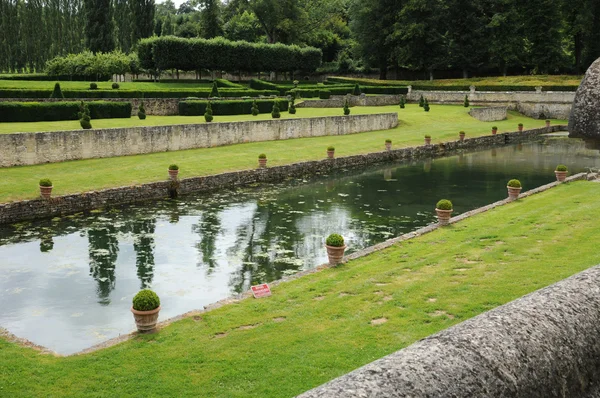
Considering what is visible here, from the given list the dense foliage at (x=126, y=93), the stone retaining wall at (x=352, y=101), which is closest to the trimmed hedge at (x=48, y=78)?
the dense foliage at (x=126, y=93)

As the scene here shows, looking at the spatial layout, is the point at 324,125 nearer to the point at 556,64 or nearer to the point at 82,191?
the point at 82,191

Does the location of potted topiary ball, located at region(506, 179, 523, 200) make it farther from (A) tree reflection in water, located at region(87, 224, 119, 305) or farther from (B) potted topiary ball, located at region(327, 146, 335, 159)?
(A) tree reflection in water, located at region(87, 224, 119, 305)

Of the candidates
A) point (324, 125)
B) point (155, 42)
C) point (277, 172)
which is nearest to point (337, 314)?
point (277, 172)

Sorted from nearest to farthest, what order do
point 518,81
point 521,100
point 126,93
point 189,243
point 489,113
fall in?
point 189,243 → point 126,93 → point 489,113 → point 521,100 → point 518,81

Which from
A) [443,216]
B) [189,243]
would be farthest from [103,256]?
[443,216]

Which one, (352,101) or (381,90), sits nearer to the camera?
(352,101)

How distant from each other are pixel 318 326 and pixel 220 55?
59.1 metres

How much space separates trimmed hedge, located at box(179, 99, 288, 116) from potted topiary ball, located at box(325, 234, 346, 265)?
28.9 meters

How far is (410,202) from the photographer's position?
2548 centimetres

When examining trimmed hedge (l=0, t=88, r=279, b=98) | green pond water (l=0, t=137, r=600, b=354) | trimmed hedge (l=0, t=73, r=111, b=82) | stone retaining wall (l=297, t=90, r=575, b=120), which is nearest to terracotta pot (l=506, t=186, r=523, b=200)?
green pond water (l=0, t=137, r=600, b=354)

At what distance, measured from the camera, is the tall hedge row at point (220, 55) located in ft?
204

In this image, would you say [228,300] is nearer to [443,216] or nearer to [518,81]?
[443,216]

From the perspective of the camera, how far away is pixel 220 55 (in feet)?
217

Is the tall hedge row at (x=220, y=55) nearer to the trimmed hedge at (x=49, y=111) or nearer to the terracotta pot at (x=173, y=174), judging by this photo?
the trimmed hedge at (x=49, y=111)
